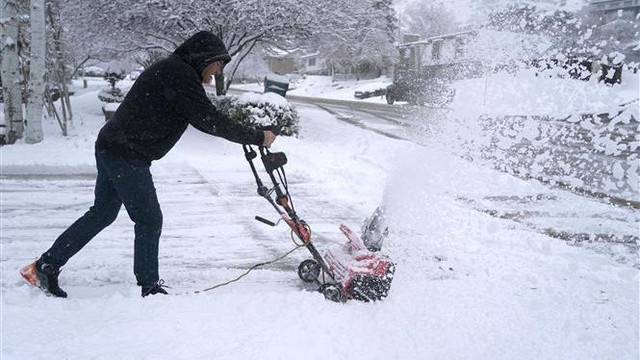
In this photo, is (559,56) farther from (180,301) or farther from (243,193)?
(180,301)

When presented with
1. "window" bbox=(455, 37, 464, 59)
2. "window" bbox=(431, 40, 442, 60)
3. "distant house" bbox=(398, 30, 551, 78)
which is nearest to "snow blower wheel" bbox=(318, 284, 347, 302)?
"distant house" bbox=(398, 30, 551, 78)

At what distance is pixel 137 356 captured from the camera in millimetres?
2541

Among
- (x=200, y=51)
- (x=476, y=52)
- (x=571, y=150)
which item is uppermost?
(x=476, y=52)

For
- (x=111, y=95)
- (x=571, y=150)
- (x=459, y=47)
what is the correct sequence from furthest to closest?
1. (x=111, y=95)
2. (x=459, y=47)
3. (x=571, y=150)

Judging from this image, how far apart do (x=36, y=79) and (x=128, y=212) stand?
8.58 meters

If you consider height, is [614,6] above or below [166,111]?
above

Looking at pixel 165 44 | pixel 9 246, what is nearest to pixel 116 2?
pixel 165 44

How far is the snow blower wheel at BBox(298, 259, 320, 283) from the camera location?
3701mm

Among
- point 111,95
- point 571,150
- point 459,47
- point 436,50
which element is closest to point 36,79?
point 111,95

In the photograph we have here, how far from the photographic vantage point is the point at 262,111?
35.1ft

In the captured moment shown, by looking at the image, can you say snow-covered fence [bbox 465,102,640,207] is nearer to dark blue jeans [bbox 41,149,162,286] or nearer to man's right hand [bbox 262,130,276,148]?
man's right hand [bbox 262,130,276,148]

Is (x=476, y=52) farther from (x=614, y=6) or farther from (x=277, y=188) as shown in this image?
(x=277, y=188)

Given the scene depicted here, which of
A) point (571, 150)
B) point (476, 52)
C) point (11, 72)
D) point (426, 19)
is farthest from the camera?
point (426, 19)

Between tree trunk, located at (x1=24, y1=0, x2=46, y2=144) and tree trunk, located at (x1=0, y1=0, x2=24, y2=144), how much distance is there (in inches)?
17.3
